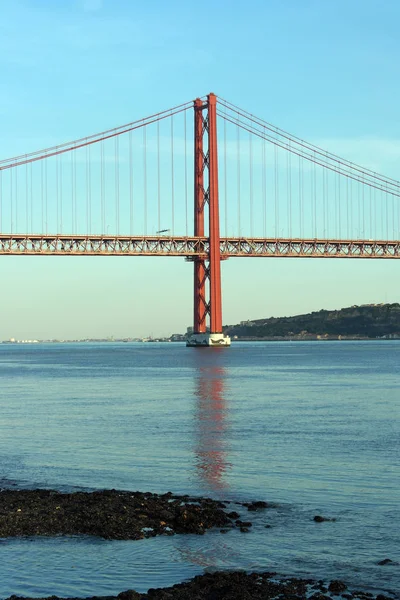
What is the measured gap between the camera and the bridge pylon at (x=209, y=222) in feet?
287

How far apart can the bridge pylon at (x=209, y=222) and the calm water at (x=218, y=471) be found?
47547 millimetres

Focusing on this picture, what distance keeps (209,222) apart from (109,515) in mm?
76132

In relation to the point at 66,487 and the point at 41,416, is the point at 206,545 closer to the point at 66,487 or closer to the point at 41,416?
the point at 66,487

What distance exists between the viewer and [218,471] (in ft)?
58.4

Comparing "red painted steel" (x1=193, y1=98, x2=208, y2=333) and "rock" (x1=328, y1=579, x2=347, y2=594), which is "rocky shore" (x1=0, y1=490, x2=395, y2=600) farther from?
"red painted steel" (x1=193, y1=98, x2=208, y2=333)

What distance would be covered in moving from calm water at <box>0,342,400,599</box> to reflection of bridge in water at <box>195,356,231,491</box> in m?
0.04

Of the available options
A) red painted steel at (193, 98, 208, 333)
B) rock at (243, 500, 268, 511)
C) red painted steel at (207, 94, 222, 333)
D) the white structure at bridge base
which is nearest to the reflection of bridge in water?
rock at (243, 500, 268, 511)

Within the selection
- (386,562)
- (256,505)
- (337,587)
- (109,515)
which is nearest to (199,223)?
(256,505)

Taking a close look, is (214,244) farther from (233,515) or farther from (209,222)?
(233,515)

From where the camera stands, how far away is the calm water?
36.2 ft

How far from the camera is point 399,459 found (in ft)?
62.5

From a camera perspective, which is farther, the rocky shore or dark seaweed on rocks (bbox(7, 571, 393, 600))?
the rocky shore

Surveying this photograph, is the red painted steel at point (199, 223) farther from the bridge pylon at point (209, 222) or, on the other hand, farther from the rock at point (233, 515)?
the rock at point (233, 515)

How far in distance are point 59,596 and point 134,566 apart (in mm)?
1289
